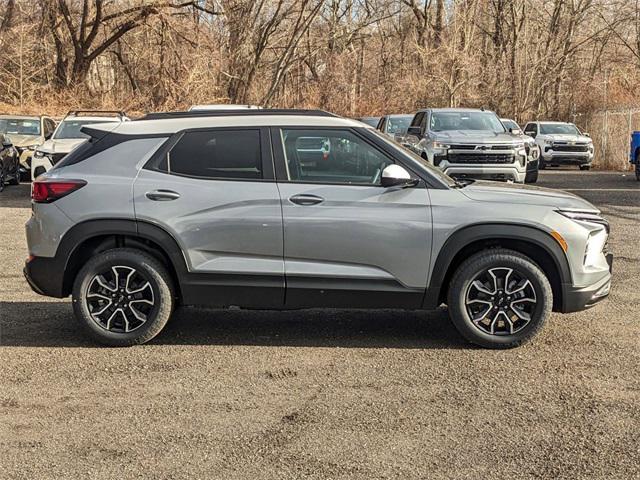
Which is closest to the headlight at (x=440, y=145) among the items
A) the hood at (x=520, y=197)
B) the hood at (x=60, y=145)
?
the hood at (x=60, y=145)

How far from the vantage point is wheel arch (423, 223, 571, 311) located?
19.3ft

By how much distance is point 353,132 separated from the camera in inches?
239

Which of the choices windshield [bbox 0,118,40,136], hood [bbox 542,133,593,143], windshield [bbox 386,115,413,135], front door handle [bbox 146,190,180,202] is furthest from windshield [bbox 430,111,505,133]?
hood [bbox 542,133,593,143]

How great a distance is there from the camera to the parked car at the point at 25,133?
816 inches

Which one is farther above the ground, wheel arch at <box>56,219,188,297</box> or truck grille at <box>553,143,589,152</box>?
truck grille at <box>553,143,589,152</box>

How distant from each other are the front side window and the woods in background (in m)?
30.1

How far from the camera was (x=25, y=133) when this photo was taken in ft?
70.8

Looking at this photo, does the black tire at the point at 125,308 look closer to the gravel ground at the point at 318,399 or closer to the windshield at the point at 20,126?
the gravel ground at the point at 318,399

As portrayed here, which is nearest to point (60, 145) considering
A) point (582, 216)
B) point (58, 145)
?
point (58, 145)

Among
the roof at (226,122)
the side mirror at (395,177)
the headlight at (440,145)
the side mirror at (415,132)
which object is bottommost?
the side mirror at (395,177)

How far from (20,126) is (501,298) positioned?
1887cm

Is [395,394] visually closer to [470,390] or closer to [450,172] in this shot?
[470,390]

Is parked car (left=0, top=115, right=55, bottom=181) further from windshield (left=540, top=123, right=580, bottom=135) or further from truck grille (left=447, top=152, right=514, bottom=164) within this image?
windshield (left=540, top=123, right=580, bottom=135)

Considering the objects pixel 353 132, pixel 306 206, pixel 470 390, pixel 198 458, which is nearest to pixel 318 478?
pixel 198 458
